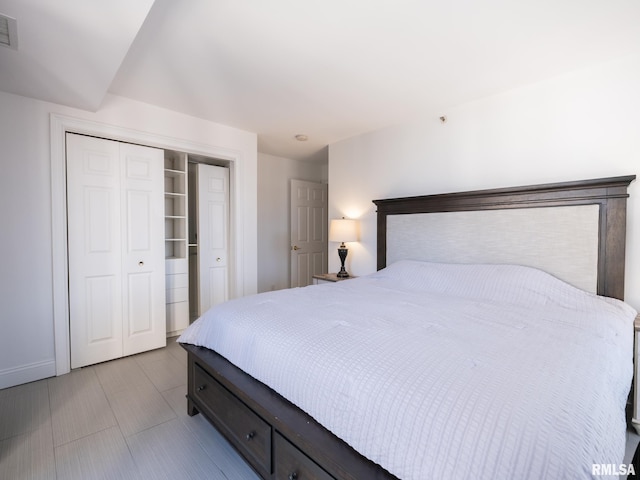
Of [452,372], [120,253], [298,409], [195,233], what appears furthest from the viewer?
[195,233]

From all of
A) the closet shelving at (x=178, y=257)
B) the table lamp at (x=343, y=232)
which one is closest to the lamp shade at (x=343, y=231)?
the table lamp at (x=343, y=232)

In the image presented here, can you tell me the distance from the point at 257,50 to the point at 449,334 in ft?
6.69

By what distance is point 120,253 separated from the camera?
2.81m

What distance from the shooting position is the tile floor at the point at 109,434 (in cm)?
153

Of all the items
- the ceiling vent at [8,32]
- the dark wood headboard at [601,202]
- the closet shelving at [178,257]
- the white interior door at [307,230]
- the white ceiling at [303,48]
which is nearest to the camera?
the ceiling vent at [8,32]

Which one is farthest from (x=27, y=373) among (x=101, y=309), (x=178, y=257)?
(x=178, y=257)

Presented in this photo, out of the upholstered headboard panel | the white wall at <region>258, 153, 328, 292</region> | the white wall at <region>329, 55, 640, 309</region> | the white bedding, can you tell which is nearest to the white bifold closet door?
the white bedding

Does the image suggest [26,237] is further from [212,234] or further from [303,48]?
[303,48]

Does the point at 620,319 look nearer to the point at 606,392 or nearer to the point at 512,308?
the point at 512,308

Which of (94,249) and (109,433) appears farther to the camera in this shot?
(94,249)

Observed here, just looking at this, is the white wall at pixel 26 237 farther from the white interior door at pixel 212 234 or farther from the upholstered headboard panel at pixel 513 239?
the upholstered headboard panel at pixel 513 239

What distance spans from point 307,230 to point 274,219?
23.5 inches

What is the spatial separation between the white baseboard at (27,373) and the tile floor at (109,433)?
55 millimetres

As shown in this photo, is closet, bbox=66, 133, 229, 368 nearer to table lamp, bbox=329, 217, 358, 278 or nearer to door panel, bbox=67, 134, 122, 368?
door panel, bbox=67, 134, 122, 368
